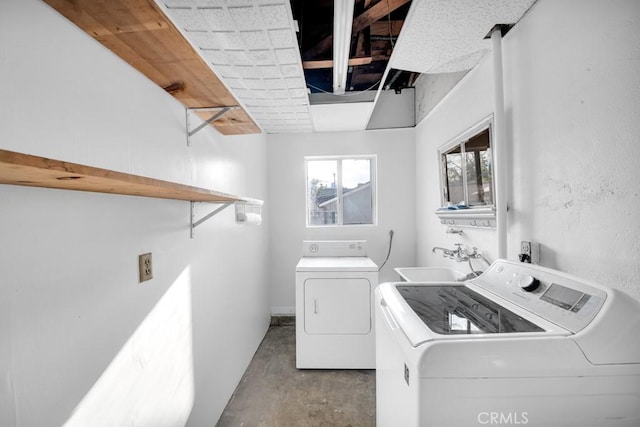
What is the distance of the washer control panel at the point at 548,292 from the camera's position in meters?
0.84

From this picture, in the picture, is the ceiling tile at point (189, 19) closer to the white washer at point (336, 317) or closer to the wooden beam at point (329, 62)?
the wooden beam at point (329, 62)

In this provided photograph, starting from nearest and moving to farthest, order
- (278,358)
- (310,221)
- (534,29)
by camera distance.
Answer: (534,29) < (278,358) < (310,221)

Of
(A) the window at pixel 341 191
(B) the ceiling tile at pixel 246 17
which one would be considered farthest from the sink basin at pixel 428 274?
(B) the ceiling tile at pixel 246 17

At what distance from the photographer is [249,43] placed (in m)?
1.41

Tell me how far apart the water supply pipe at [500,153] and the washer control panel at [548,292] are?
24 centimetres

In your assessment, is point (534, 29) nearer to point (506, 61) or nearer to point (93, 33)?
point (506, 61)

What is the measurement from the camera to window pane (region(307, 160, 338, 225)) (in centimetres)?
Result: 343

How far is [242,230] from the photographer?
2348 millimetres

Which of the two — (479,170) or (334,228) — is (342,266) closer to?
(334,228)

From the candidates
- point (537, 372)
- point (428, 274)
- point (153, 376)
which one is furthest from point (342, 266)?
point (537, 372)

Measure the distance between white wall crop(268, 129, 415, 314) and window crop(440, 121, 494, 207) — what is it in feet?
2.89

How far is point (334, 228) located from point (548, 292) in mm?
2402

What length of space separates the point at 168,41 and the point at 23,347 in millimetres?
1009

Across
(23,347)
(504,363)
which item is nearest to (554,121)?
(504,363)
